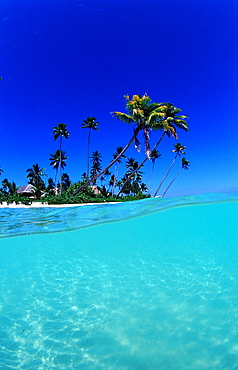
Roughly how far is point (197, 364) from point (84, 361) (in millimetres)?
1792

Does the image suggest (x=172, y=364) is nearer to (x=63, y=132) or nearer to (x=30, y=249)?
(x=30, y=249)

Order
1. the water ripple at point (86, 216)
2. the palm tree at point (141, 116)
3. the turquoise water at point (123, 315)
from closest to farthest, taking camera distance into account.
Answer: the turquoise water at point (123, 315) → the water ripple at point (86, 216) → the palm tree at point (141, 116)

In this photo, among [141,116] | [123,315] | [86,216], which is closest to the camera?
[123,315]

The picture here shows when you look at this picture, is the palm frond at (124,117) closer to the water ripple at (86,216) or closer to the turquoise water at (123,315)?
the water ripple at (86,216)

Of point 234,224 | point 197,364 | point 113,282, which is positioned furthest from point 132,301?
point 234,224

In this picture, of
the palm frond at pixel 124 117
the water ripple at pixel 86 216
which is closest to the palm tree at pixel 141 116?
the palm frond at pixel 124 117

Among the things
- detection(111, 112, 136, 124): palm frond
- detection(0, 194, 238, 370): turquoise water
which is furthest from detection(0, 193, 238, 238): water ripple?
detection(111, 112, 136, 124): palm frond

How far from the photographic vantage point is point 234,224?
2361 cm

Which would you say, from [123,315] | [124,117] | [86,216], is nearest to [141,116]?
[124,117]

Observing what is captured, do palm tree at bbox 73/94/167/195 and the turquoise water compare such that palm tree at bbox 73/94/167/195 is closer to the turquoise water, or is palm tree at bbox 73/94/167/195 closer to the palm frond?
the palm frond

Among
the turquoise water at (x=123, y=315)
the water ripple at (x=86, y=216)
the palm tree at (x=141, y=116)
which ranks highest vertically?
the palm tree at (x=141, y=116)

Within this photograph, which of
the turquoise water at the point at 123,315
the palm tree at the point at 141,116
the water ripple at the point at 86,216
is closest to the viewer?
the turquoise water at the point at 123,315

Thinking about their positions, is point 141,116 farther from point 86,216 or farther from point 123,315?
point 123,315

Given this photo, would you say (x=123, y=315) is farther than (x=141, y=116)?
No
